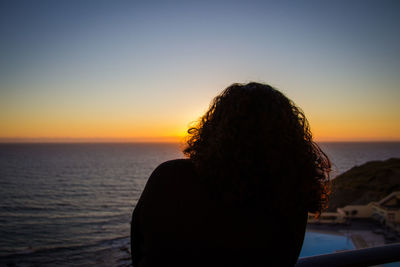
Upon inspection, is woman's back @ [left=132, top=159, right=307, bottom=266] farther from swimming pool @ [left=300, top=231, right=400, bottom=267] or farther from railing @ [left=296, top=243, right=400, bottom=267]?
swimming pool @ [left=300, top=231, right=400, bottom=267]

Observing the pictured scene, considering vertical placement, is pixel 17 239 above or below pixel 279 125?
below

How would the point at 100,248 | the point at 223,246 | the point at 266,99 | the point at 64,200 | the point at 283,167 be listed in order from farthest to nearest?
the point at 64,200 < the point at 100,248 < the point at 266,99 < the point at 283,167 < the point at 223,246

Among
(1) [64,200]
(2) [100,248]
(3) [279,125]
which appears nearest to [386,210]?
(2) [100,248]

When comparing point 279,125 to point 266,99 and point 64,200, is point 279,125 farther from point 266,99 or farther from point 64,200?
point 64,200

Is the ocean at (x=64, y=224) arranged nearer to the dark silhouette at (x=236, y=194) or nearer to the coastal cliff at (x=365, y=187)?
the dark silhouette at (x=236, y=194)

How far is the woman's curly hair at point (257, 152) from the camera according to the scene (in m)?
1.05

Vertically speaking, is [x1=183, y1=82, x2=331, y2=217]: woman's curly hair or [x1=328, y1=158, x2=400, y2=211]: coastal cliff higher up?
[x1=183, y1=82, x2=331, y2=217]: woman's curly hair

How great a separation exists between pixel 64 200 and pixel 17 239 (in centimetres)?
1492

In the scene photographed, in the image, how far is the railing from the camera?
4.29 feet

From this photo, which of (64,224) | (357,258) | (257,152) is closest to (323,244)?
(357,258)

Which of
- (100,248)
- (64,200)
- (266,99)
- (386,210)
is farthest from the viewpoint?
(64,200)

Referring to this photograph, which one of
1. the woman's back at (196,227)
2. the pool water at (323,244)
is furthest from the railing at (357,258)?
the pool water at (323,244)

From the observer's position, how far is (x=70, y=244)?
71.7ft

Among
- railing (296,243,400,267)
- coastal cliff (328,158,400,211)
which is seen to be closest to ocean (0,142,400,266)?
railing (296,243,400,267)
